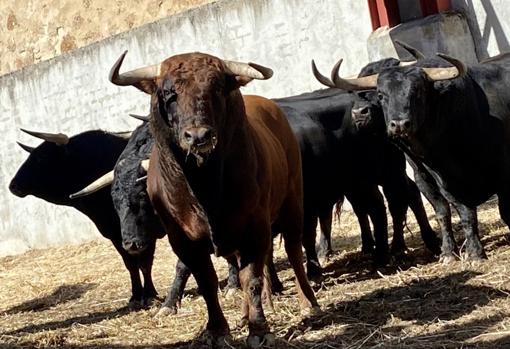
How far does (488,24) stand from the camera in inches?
444

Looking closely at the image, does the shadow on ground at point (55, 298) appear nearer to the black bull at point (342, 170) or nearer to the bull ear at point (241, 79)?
the black bull at point (342, 170)

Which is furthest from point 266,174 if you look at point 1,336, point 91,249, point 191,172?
point 91,249

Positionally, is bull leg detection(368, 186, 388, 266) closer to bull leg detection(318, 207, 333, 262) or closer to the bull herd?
the bull herd

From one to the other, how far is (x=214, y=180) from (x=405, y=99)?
2002mm

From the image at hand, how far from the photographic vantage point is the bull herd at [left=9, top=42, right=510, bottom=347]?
555 cm

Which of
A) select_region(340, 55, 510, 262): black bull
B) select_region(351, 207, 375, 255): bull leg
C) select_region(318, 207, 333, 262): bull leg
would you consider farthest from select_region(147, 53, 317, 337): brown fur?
select_region(318, 207, 333, 262): bull leg

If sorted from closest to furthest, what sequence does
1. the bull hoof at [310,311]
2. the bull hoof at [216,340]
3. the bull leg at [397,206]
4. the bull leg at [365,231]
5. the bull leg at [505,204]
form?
the bull hoof at [216,340] → the bull hoof at [310,311] → the bull leg at [505,204] → the bull leg at [397,206] → the bull leg at [365,231]

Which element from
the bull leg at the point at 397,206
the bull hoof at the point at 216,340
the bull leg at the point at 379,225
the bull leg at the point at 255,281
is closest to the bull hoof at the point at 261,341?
the bull leg at the point at 255,281

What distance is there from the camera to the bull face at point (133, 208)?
7.80 meters

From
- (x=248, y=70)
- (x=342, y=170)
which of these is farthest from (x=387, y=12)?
(x=248, y=70)

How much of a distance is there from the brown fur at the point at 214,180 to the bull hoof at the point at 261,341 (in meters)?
0.03

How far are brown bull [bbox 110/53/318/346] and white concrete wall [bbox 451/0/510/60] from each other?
588cm

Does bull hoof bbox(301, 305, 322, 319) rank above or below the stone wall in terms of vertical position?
below

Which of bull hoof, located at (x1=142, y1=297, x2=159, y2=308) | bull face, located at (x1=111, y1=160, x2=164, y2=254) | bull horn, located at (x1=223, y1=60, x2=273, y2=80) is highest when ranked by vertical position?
bull horn, located at (x1=223, y1=60, x2=273, y2=80)
